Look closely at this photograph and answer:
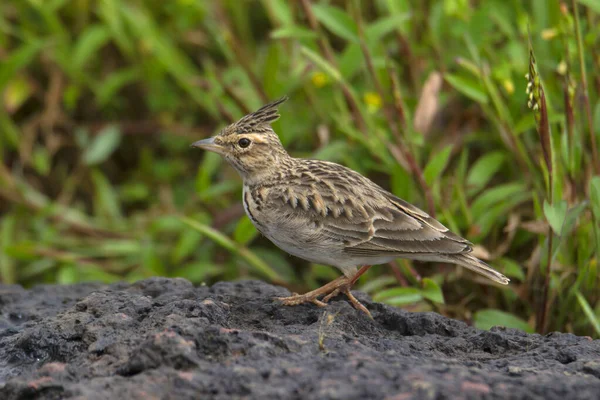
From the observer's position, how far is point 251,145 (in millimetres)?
4902

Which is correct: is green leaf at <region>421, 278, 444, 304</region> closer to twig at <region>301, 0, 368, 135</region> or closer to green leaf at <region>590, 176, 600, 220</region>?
green leaf at <region>590, 176, 600, 220</region>

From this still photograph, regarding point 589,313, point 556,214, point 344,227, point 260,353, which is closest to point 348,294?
point 344,227

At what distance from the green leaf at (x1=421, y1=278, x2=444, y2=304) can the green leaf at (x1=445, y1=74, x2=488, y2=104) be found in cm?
146

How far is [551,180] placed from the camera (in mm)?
4605

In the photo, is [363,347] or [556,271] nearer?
[363,347]

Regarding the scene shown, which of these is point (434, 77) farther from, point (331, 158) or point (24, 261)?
point (24, 261)

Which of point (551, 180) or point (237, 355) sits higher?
point (551, 180)

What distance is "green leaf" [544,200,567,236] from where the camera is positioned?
4445mm

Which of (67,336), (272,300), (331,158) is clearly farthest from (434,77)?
(67,336)

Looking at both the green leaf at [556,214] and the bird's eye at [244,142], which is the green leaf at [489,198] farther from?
the bird's eye at [244,142]

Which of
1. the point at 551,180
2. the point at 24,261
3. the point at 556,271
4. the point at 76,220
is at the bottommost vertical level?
the point at 24,261

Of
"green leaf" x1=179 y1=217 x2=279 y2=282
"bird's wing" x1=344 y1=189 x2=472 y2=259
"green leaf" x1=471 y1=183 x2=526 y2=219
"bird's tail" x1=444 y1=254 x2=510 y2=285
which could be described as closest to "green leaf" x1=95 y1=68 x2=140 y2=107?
"green leaf" x1=179 y1=217 x2=279 y2=282

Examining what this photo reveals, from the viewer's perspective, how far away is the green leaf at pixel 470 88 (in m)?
5.73

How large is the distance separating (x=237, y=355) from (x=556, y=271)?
2651 millimetres
